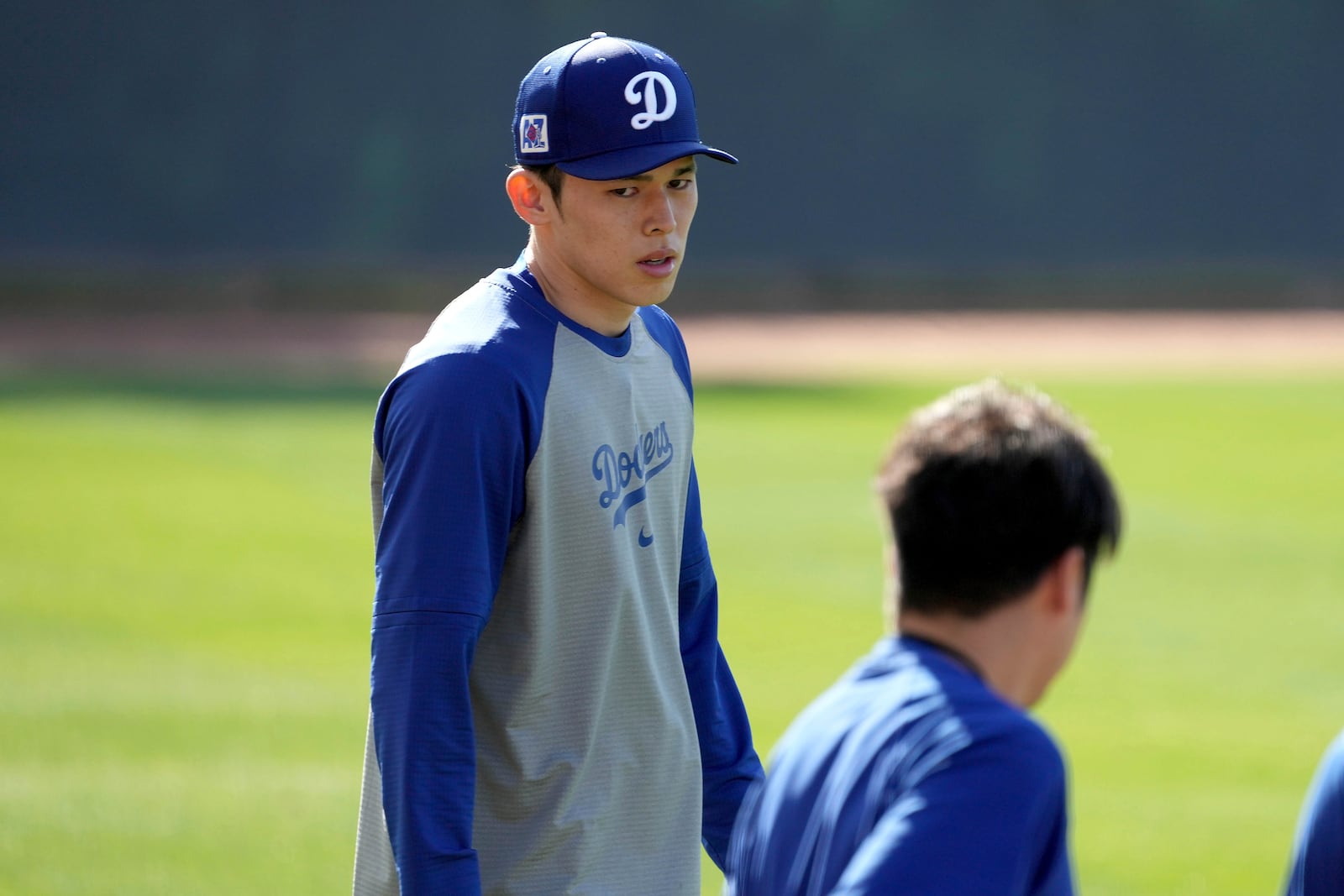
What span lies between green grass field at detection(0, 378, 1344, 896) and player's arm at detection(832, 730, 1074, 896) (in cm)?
442

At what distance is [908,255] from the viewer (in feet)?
115

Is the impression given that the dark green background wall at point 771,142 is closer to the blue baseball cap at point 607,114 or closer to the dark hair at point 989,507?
the blue baseball cap at point 607,114

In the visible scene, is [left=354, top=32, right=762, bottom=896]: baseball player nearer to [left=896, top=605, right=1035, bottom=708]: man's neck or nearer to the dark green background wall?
[left=896, top=605, right=1035, bottom=708]: man's neck

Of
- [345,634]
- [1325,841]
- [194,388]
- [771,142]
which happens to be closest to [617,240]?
[1325,841]

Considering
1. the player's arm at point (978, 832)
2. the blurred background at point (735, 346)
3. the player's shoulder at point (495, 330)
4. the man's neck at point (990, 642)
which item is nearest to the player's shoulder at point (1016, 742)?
the player's arm at point (978, 832)

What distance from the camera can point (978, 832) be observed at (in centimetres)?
173

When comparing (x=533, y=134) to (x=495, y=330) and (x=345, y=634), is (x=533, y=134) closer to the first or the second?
(x=495, y=330)

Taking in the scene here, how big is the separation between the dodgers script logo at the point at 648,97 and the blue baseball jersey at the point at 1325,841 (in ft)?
4.64

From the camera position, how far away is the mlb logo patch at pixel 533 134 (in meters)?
2.80

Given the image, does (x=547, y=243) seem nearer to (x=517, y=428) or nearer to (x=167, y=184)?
(x=517, y=428)

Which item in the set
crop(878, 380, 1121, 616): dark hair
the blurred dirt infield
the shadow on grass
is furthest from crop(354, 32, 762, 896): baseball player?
the blurred dirt infield

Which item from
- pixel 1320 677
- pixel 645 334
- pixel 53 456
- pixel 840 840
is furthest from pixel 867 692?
pixel 53 456

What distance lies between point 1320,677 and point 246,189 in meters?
27.4

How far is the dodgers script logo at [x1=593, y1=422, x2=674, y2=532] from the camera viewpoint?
2709 mm
